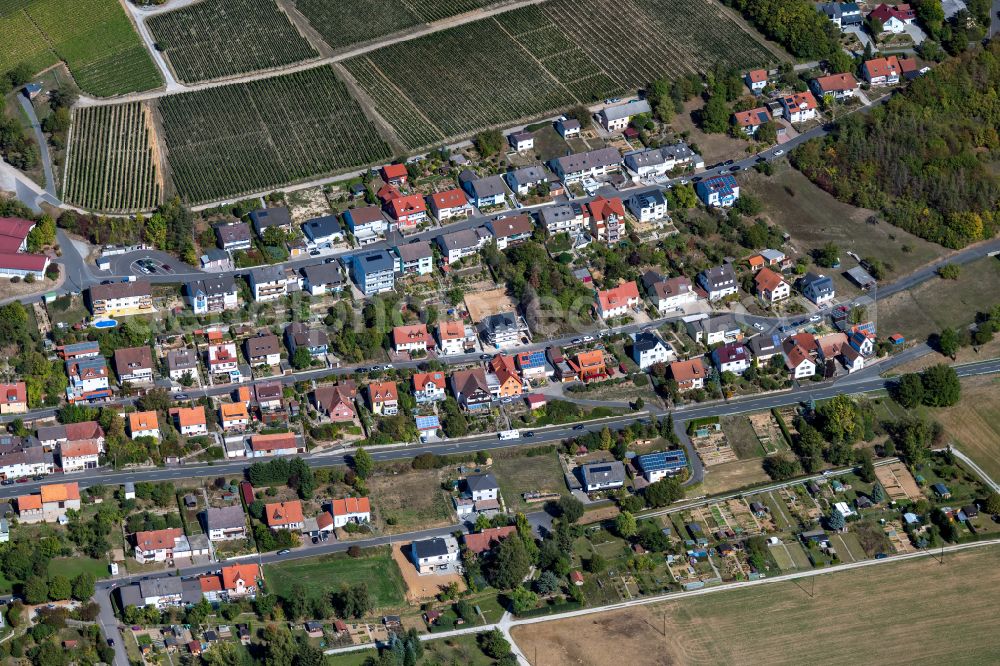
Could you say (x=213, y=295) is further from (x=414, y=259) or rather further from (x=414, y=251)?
(x=414, y=251)

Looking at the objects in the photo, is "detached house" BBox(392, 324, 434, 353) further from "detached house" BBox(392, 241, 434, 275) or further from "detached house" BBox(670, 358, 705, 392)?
"detached house" BBox(670, 358, 705, 392)

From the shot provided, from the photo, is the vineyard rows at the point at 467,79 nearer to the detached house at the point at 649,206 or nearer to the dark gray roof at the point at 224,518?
the detached house at the point at 649,206

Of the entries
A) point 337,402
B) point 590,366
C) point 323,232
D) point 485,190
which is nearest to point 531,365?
point 590,366

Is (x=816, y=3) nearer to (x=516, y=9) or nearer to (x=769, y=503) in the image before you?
(x=516, y=9)

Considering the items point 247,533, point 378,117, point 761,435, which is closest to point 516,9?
point 378,117

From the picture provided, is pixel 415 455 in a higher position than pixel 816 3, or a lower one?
lower
